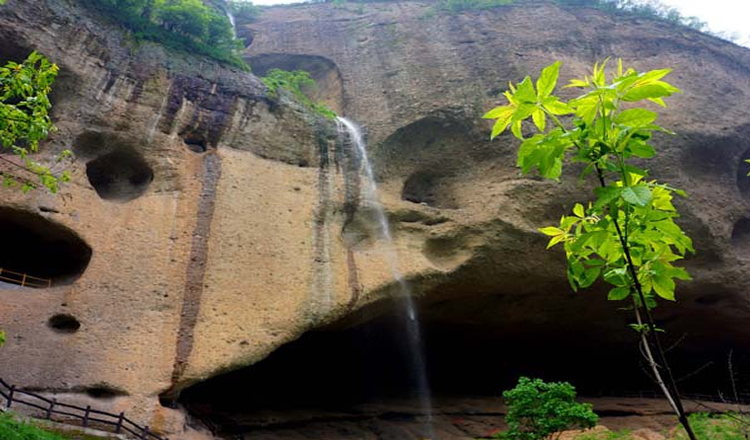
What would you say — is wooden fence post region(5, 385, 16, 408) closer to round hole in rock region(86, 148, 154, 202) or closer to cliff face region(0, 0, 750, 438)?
cliff face region(0, 0, 750, 438)

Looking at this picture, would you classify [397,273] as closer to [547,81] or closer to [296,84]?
[296,84]

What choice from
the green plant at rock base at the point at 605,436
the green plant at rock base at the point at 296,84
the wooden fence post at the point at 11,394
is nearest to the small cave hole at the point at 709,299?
the green plant at rock base at the point at 605,436

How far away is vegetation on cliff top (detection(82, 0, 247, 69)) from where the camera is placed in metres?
13.8

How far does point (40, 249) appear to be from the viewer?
38.5 ft

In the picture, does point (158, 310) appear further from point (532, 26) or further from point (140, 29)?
point (532, 26)

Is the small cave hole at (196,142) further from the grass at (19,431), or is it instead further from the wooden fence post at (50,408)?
the grass at (19,431)

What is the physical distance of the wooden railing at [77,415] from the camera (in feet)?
28.2

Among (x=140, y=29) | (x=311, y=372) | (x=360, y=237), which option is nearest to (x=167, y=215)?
(x=360, y=237)

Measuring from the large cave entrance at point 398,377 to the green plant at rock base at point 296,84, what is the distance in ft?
18.4

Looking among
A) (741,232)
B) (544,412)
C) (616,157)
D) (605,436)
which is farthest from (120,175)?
(741,232)

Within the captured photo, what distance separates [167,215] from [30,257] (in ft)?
9.58

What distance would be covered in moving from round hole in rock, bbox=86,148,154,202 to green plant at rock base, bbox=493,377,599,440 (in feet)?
28.0

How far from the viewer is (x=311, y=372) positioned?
52.1ft

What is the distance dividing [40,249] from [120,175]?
2.21 m
